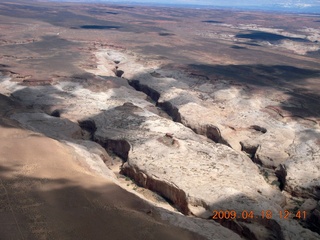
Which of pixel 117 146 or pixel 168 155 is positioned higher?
pixel 168 155

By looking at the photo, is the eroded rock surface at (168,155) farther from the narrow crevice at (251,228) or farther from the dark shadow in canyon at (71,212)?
the dark shadow in canyon at (71,212)

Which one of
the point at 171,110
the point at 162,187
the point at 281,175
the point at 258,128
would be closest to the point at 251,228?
the point at 162,187

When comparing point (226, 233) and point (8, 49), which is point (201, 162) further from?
point (8, 49)

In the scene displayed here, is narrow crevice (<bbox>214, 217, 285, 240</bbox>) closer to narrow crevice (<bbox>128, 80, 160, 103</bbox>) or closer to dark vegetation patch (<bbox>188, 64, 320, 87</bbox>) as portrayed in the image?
narrow crevice (<bbox>128, 80, 160, 103</bbox>)

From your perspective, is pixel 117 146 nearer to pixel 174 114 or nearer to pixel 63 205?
pixel 174 114

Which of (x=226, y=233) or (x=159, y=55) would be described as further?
(x=159, y=55)

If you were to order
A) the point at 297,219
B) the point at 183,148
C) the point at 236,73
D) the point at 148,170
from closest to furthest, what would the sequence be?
1. the point at 297,219
2. the point at 148,170
3. the point at 183,148
4. the point at 236,73

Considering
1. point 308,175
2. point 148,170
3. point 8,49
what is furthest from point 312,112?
point 8,49

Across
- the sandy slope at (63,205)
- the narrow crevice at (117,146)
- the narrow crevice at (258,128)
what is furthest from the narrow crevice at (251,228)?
the narrow crevice at (258,128)
